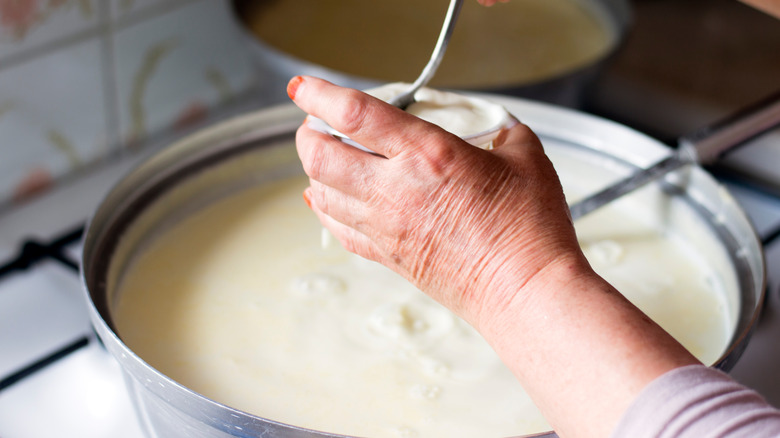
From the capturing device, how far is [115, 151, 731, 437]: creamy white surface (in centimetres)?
66

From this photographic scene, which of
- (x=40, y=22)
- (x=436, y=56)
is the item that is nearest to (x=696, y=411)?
(x=436, y=56)

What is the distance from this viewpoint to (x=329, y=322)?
2.45ft

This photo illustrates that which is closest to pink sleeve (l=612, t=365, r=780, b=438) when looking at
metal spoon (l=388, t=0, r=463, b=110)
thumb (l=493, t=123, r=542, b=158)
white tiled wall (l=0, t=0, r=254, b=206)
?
thumb (l=493, t=123, r=542, b=158)

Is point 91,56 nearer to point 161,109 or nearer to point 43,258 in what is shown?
point 161,109

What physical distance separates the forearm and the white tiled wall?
674mm

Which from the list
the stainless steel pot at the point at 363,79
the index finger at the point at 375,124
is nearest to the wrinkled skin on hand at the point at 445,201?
the index finger at the point at 375,124

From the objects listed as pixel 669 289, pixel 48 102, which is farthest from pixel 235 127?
pixel 669 289

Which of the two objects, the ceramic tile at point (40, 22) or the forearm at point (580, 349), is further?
the ceramic tile at point (40, 22)

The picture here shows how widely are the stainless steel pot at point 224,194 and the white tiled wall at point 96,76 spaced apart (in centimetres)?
21

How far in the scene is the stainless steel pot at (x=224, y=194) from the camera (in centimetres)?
55

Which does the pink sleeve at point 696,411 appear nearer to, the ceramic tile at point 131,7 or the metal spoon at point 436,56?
the metal spoon at point 436,56

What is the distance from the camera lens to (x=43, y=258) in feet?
2.98

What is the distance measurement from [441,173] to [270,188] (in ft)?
1.55

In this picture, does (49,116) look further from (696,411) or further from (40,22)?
(696,411)
